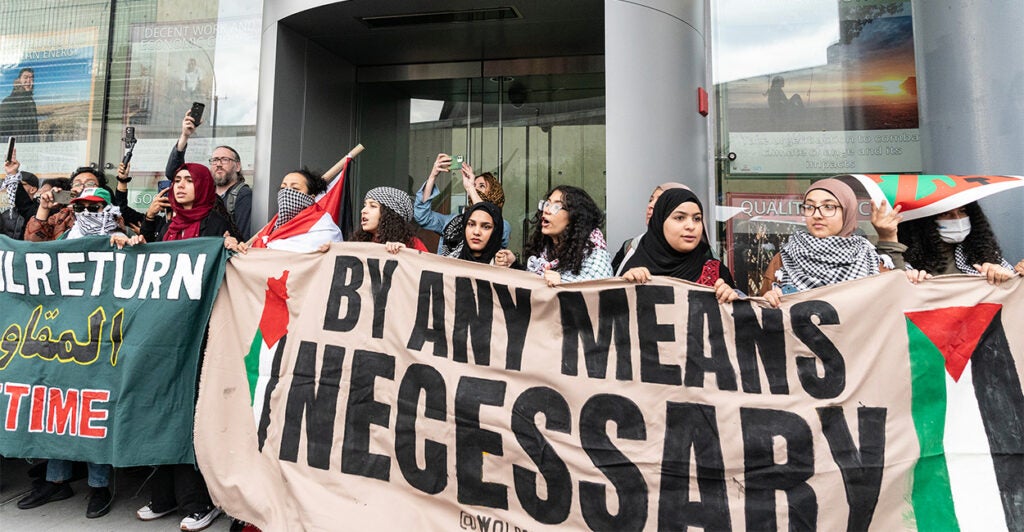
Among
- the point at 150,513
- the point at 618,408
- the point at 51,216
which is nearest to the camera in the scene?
the point at 618,408

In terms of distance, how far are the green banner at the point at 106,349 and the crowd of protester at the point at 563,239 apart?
197mm

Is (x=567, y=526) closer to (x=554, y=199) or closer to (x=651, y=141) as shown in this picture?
(x=554, y=199)

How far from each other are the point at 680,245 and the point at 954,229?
1.62 meters

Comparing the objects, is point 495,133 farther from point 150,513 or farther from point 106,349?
point 150,513

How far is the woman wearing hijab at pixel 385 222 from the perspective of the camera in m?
4.13

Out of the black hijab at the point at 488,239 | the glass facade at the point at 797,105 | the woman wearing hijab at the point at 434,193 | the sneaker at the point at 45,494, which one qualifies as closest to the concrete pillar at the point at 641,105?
the glass facade at the point at 797,105

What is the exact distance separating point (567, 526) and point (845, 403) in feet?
4.48

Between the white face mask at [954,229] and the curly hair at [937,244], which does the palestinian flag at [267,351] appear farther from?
the white face mask at [954,229]

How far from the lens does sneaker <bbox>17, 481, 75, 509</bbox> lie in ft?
13.1

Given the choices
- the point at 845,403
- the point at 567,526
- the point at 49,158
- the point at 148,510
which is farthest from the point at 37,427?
the point at 49,158

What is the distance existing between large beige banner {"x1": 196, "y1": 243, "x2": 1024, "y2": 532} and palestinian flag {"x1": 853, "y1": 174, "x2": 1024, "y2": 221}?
2.31ft

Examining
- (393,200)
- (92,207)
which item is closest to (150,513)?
(92,207)

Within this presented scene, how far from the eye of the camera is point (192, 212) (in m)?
4.32

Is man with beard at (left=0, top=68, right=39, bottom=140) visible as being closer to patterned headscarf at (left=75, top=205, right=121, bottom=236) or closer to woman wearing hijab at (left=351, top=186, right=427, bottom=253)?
patterned headscarf at (left=75, top=205, right=121, bottom=236)
